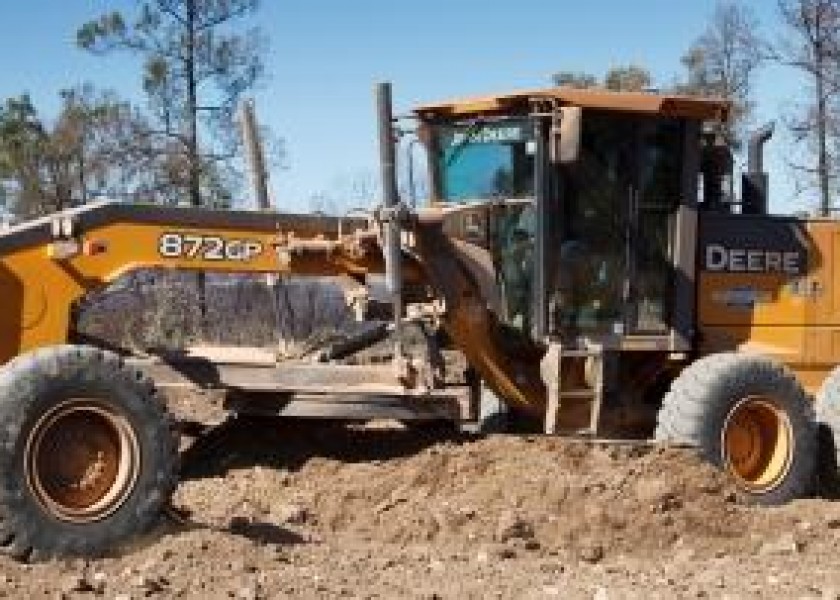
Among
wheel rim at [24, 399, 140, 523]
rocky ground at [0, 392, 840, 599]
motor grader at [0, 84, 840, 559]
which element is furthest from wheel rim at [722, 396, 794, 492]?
wheel rim at [24, 399, 140, 523]

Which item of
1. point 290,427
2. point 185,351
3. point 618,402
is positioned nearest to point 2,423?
point 185,351

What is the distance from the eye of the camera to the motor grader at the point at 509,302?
7.68 m

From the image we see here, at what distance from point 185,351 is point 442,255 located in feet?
5.51

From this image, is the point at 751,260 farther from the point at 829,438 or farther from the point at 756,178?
the point at 829,438

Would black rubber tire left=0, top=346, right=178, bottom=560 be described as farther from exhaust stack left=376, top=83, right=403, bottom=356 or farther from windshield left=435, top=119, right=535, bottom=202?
windshield left=435, top=119, right=535, bottom=202

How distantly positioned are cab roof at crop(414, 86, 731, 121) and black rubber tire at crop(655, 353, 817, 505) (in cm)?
167

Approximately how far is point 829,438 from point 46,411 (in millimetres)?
5691

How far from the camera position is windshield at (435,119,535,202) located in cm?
1006

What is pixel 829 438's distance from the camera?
10.8 meters

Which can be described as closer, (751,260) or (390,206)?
(390,206)

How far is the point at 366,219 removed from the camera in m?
9.34

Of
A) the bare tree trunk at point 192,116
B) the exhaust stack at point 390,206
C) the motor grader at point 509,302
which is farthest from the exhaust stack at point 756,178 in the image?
the bare tree trunk at point 192,116

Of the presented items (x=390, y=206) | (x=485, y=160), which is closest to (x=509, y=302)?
(x=485, y=160)

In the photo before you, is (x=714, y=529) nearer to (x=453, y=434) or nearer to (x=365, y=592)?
(x=453, y=434)
